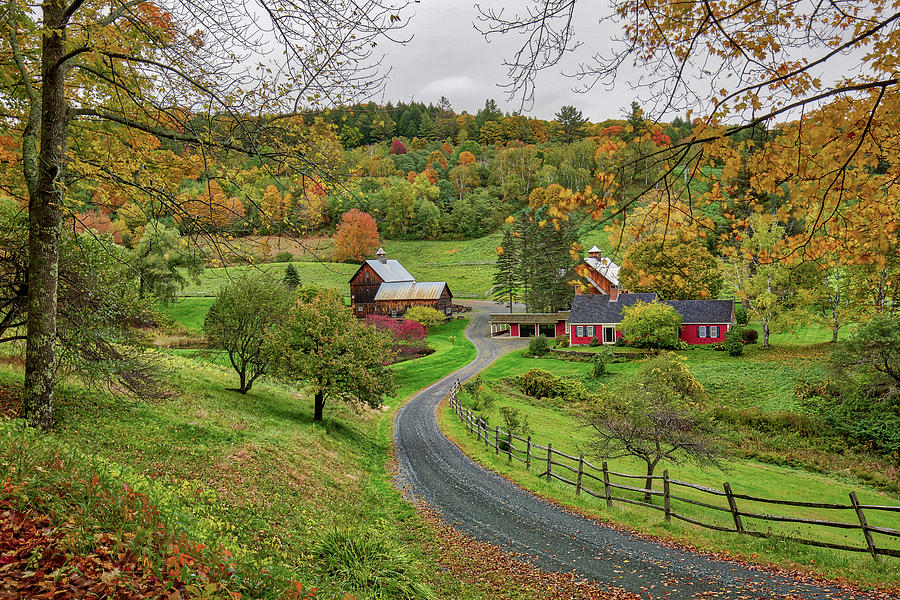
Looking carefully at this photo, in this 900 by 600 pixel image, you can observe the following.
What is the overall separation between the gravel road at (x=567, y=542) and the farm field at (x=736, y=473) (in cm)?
74

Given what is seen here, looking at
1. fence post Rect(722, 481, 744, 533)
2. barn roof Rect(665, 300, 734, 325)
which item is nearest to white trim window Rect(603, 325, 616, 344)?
barn roof Rect(665, 300, 734, 325)

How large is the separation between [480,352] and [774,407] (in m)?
23.8

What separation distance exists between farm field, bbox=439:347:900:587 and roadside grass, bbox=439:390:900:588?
26 millimetres

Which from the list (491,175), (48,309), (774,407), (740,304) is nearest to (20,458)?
(48,309)

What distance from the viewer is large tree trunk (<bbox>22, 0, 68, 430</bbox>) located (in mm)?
7023

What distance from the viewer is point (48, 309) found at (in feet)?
24.5

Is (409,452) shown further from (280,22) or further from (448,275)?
(448,275)

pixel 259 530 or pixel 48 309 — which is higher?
pixel 48 309

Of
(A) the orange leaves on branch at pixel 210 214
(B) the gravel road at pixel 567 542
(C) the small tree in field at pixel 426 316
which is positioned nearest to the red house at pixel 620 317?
(C) the small tree in field at pixel 426 316

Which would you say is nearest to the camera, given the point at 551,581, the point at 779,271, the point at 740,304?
the point at 551,581

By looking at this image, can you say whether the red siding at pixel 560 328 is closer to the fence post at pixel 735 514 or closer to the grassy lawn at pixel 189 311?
the grassy lawn at pixel 189 311

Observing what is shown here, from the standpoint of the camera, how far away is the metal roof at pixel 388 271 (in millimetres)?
60469

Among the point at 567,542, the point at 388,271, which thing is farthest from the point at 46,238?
the point at 388,271

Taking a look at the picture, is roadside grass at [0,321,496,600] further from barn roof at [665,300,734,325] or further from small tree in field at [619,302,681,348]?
barn roof at [665,300,734,325]
